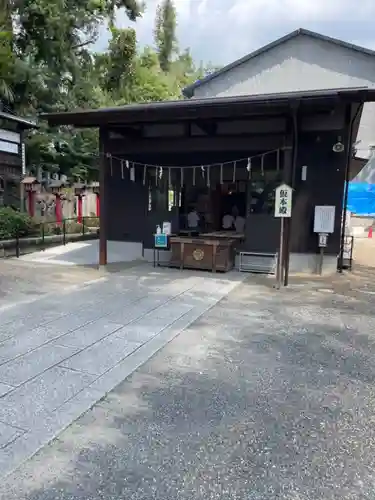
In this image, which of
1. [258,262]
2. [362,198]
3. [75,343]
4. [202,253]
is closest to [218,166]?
[202,253]

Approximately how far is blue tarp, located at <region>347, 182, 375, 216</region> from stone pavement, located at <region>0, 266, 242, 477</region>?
14.4 m

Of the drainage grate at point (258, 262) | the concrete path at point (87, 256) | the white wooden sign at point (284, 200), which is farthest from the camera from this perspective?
the concrete path at point (87, 256)

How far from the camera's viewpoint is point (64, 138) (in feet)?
52.4

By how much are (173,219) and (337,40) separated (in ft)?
35.8

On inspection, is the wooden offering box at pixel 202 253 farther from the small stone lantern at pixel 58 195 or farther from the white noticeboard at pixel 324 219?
the small stone lantern at pixel 58 195

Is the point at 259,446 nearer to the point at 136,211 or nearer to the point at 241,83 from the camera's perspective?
the point at 136,211

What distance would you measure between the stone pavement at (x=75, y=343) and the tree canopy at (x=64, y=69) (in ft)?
31.3

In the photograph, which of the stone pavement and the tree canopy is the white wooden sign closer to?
the stone pavement

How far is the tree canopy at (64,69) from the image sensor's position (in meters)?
14.9

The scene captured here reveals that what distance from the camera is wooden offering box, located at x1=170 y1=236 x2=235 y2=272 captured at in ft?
27.9

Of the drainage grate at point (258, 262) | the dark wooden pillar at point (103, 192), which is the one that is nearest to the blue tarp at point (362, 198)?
the drainage grate at point (258, 262)

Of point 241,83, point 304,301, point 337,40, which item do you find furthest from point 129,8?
point 304,301

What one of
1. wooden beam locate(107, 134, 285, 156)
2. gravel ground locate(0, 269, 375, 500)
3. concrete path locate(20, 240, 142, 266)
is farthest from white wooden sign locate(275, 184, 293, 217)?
concrete path locate(20, 240, 142, 266)

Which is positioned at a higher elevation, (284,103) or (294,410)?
(284,103)
